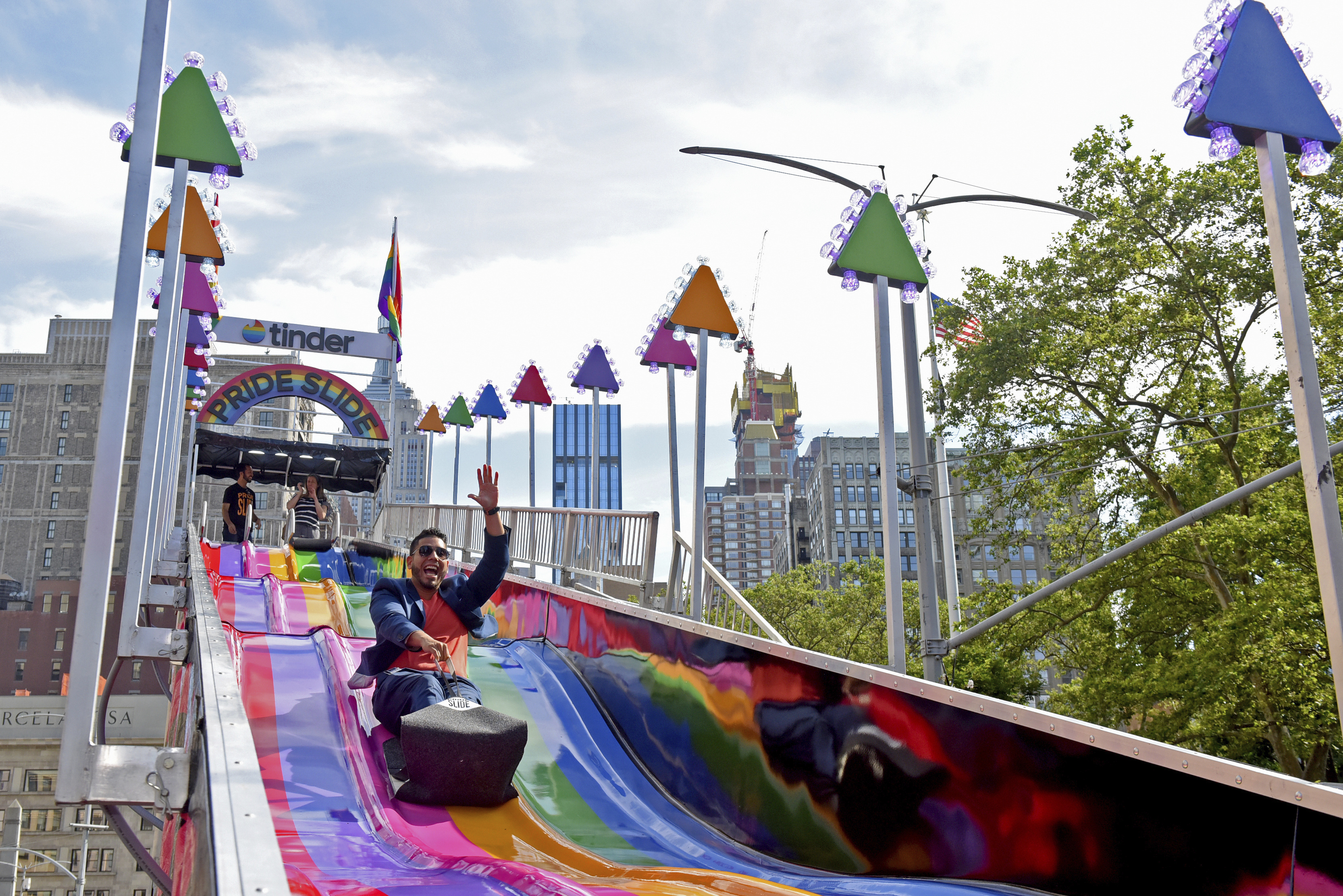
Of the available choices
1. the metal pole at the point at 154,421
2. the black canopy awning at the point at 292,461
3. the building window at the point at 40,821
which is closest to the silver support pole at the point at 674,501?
the metal pole at the point at 154,421

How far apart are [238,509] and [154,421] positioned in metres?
15.1

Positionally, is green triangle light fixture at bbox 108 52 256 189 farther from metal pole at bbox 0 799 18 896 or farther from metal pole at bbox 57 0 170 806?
metal pole at bbox 0 799 18 896

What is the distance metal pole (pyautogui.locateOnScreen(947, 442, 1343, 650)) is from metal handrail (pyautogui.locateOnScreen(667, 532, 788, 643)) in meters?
2.97

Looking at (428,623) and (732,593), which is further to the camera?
(732,593)

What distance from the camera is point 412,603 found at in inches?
279

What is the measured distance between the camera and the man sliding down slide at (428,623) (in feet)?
21.1

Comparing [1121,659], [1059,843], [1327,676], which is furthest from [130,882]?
[1059,843]

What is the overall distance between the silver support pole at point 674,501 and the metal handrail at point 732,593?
69 millimetres

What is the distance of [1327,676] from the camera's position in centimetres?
1678

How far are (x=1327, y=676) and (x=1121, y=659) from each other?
5.61 m

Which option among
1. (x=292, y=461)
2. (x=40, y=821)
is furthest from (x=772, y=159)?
(x=40, y=821)

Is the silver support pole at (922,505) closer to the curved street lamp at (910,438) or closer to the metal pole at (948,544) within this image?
the curved street lamp at (910,438)

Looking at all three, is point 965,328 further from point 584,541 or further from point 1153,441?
point 584,541

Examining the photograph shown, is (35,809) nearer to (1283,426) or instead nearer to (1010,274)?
(1010,274)
